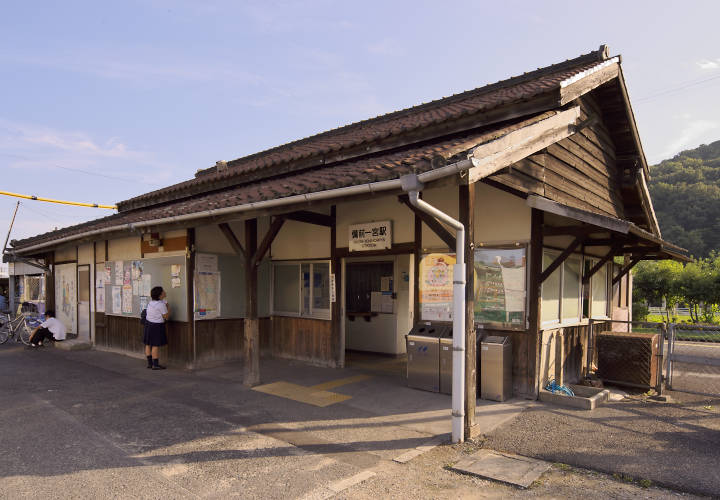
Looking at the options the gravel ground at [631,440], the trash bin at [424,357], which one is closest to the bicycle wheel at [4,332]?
the trash bin at [424,357]

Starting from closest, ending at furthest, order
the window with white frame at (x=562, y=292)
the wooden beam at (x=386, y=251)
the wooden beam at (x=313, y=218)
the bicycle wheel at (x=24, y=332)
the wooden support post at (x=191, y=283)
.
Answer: the window with white frame at (x=562, y=292) → the wooden beam at (x=386, y=251) → the wooden beam at (x=313, y=218) → the wooden support post at (x=191, y=283) → the bicycle wheel at (x=24, y=332)

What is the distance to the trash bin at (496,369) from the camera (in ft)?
19.6

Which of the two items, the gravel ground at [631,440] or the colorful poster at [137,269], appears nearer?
the gravel ground at [631,440]

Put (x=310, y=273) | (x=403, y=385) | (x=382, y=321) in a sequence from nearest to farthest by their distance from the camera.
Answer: (x=403, y=385), (x=310, y=273), (x=382, y=321)

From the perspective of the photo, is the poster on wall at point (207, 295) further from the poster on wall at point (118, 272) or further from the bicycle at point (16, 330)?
the bicycle at point (16, 330)

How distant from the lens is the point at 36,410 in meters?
5.77

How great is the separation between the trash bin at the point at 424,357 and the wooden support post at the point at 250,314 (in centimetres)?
247

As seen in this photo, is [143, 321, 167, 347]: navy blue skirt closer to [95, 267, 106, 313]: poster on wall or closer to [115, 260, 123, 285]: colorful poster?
[115, 260, 123, 285]: colorful poster

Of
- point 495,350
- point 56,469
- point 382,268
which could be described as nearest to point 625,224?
point 495,350

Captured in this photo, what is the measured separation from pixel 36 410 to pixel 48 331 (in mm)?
6902

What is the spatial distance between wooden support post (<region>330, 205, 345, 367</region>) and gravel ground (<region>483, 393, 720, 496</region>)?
3.70 meters

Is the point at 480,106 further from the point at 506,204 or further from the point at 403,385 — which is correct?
the point at 403,385

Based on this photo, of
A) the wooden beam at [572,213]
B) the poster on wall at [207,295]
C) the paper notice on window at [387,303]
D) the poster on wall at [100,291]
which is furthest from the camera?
the poster on wall at [100,291]

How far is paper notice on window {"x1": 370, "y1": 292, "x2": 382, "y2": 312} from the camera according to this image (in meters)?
10.4
